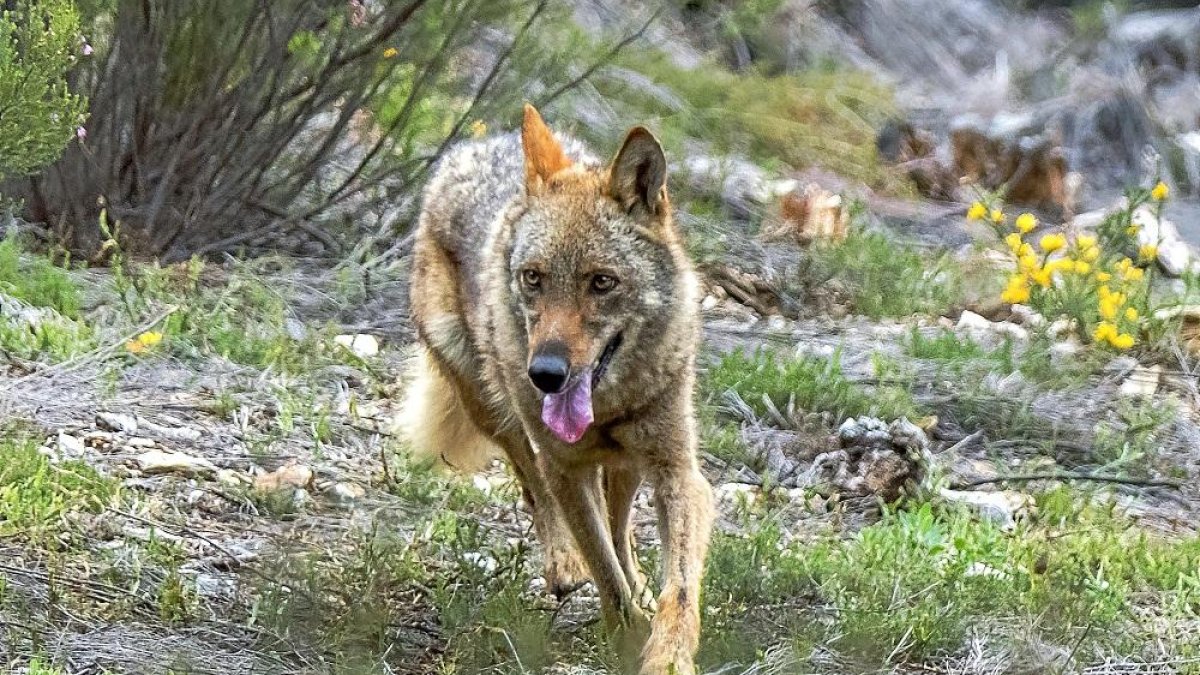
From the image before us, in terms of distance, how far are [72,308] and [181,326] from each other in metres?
0.51

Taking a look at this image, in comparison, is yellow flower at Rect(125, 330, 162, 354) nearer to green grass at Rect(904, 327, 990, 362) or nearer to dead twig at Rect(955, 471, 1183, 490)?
dead twig at Rect(955, 471, 1183, 490)

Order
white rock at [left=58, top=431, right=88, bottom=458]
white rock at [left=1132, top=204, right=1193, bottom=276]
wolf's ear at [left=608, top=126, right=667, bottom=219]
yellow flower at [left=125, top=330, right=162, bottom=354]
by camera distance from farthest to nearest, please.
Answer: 1. white rock at [left=1132, top=204, right=1193, bottom=276]
2. yellow flower at [left=125, top=330, right=162, bottom=354]
3. white rock at [left=58, top=431, right=88, bottom=458]
4. wolf's ear at [left=608, top=126, right=667, bottom=219]

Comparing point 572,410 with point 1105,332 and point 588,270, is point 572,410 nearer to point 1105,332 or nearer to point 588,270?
point 588,270

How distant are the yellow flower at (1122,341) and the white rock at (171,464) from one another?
4177mm

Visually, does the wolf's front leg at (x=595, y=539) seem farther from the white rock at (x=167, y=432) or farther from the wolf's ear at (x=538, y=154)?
the white rock at (x=167, y=432)

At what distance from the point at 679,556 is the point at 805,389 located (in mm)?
2323

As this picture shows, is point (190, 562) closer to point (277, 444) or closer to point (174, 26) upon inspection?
point (277, 444)

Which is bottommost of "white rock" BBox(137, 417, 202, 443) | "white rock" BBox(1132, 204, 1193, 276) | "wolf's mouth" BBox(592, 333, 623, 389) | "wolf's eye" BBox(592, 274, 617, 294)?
"white rock" BBox(1132, 204, 1193, 276)

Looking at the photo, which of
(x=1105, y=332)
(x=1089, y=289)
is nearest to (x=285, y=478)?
(x=1105, y=332)

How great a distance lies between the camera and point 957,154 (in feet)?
41.1

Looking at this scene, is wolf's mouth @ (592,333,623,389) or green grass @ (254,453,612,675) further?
wolf's mouth @ (592,333,623,389)

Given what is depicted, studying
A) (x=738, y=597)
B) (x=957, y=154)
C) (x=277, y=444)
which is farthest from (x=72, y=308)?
(x=957, y=154)

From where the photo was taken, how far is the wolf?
429 cm

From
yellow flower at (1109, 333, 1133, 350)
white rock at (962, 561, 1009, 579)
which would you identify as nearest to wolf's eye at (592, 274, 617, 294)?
white rock at (962, 561, 1009, 579)
